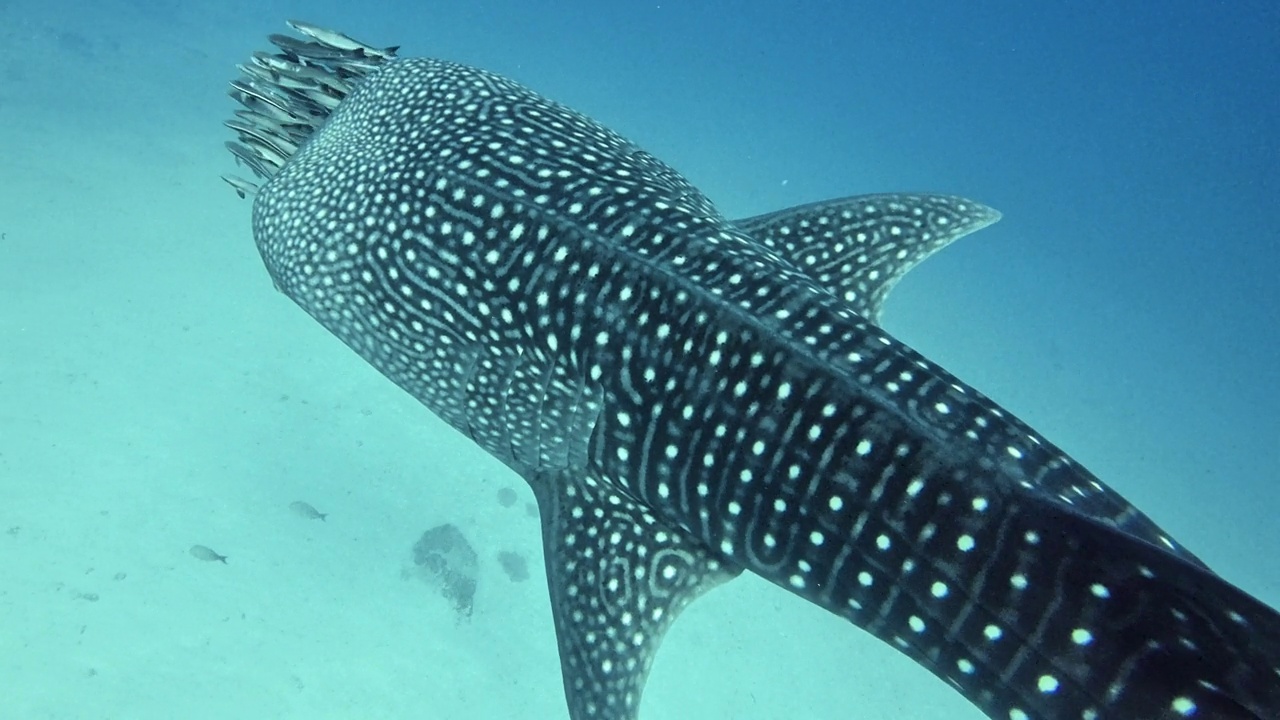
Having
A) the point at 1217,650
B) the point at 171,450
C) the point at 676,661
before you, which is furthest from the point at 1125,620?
the point at 171,450

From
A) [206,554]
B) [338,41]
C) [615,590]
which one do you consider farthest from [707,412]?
[206,554]

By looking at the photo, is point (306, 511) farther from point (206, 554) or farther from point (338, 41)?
point (338, 41)

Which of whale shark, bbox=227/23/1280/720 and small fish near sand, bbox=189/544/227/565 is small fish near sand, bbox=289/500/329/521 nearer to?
small fish near sand, bbox=189/544/227/565

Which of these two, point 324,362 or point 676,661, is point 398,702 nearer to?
point 676,661

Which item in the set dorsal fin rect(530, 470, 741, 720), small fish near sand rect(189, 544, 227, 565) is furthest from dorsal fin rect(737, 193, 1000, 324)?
small fish near sand rect(189, 544, 227, 565)

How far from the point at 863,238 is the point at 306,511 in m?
4.73

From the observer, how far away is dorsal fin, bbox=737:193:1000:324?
402 cm

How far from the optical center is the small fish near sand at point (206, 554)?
534 cm

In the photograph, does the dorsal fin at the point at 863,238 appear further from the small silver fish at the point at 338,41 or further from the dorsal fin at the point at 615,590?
the small silver fish at the point at 338,41

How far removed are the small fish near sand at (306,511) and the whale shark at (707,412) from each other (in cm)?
240

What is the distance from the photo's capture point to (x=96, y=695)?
177 inches

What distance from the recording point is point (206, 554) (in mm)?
5367

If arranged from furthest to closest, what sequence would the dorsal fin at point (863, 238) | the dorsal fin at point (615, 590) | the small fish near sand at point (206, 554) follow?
the small fish near sand at point (206, 554) → the dorsal fin at point (863, 238) → the dorsal fin at point (615, 590)

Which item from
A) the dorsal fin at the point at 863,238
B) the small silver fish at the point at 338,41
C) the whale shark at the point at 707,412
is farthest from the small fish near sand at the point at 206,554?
the dorsal fin at the point at 863,238
